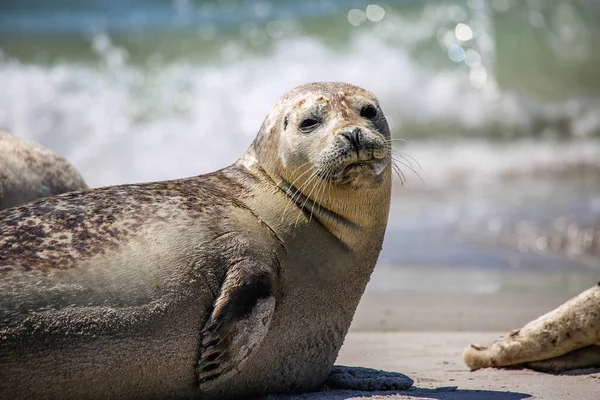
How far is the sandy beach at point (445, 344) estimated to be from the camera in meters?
4.48

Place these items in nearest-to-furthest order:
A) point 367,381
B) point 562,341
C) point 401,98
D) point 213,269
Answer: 1. point 213,269
2. point 367,381
3. point 562,341
4. point 401,98

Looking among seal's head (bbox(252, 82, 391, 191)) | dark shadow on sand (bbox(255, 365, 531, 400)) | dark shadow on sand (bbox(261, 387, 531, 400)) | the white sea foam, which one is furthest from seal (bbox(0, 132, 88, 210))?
the white sea foam

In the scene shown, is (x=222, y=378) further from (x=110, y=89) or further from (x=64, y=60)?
(x=64, y=60)

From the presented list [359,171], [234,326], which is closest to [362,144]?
[359,171]

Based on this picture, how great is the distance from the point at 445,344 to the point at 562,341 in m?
1.16

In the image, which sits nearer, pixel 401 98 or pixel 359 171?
pixel 359 171

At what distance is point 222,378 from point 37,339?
30.2 inches

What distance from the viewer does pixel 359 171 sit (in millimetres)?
4352

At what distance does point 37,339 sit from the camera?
3715 millimetres

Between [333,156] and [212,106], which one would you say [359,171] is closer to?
[333,156]

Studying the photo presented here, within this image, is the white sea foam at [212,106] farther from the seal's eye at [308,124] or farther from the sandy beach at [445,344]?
the seal's eye at [308,124]

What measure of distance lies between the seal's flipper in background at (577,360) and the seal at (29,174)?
10.0 feet

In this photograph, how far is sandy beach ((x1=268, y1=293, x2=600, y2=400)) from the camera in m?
4.48

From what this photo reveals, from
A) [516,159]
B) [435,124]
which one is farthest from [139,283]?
[435,124]
